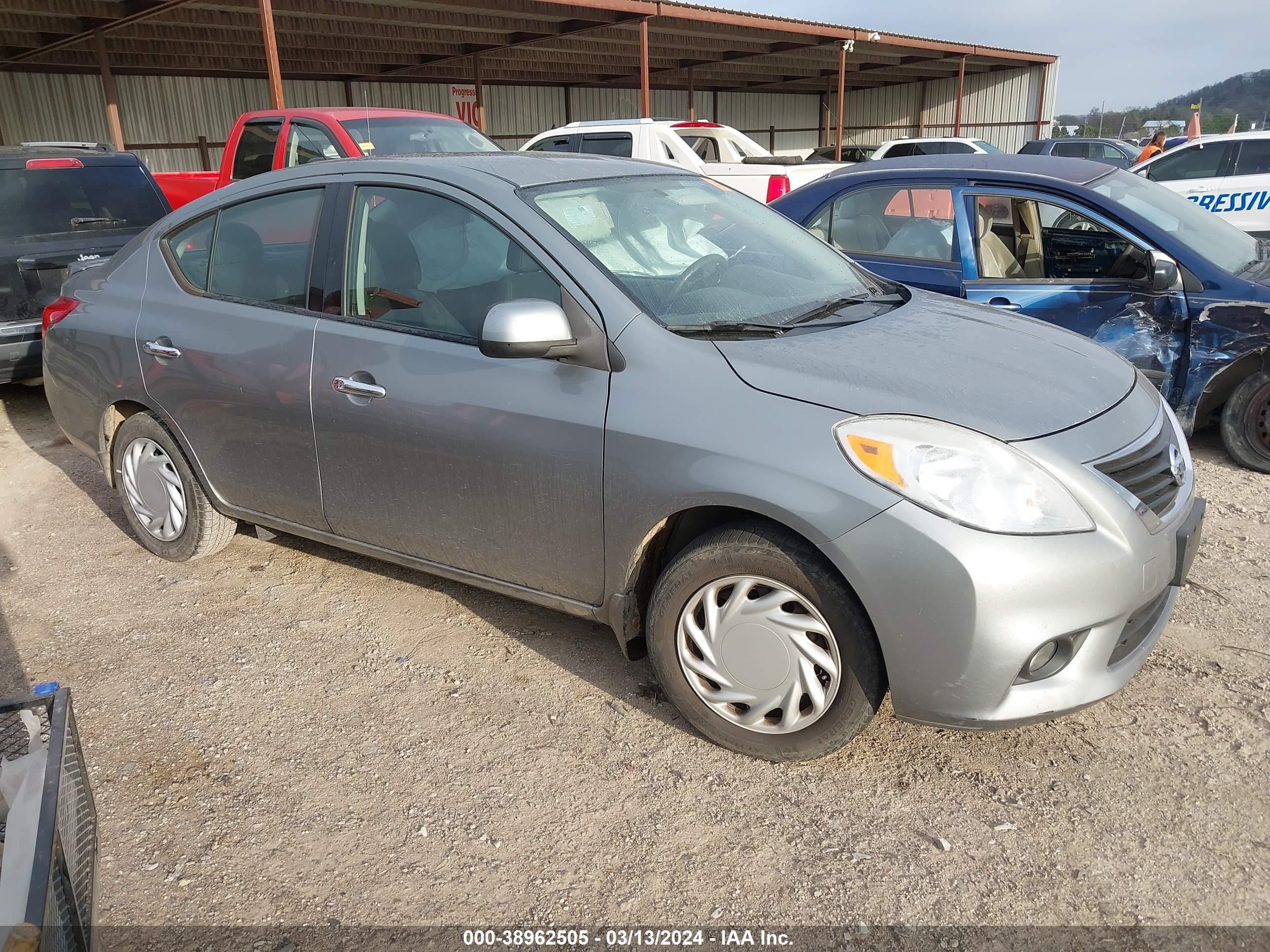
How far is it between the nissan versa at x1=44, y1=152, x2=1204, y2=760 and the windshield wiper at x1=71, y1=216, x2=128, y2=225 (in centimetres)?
355

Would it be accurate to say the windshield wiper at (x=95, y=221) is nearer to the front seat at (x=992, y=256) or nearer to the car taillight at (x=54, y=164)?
the car taillight at (x=54, y=164)

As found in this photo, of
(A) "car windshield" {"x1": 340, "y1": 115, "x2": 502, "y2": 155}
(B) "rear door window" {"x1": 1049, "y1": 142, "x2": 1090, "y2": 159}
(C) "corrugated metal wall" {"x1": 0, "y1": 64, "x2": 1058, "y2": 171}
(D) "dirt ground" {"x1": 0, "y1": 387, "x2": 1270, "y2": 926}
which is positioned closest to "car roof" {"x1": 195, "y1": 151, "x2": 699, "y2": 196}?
(D) "dirt ground" {"x1": 0, "y1": 387, "x2": 1270, "y2": 926}

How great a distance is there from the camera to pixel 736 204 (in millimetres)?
3814

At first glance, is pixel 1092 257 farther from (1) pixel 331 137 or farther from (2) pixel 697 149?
(2) pixel 697 149

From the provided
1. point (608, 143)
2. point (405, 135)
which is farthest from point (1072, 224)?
point (608, 143)

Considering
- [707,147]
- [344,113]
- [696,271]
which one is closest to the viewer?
[696,271]

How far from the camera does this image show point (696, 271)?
126 inches

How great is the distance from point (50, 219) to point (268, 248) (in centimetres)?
411

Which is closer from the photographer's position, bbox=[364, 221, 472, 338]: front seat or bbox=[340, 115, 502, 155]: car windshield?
bbox=[364, 221, 472, 338]: front seat

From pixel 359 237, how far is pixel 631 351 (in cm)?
123

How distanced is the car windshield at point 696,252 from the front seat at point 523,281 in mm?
148

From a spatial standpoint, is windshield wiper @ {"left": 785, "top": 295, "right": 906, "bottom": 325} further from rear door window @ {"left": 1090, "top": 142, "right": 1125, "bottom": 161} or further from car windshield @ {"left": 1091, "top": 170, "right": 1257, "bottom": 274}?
rear door window @ {"left": 1090, "top": 142, "right": 1125, "bottom": 161}

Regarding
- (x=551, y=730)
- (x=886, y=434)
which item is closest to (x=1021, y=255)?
(x=886, y=434)

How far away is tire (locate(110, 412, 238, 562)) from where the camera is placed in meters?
4.12
